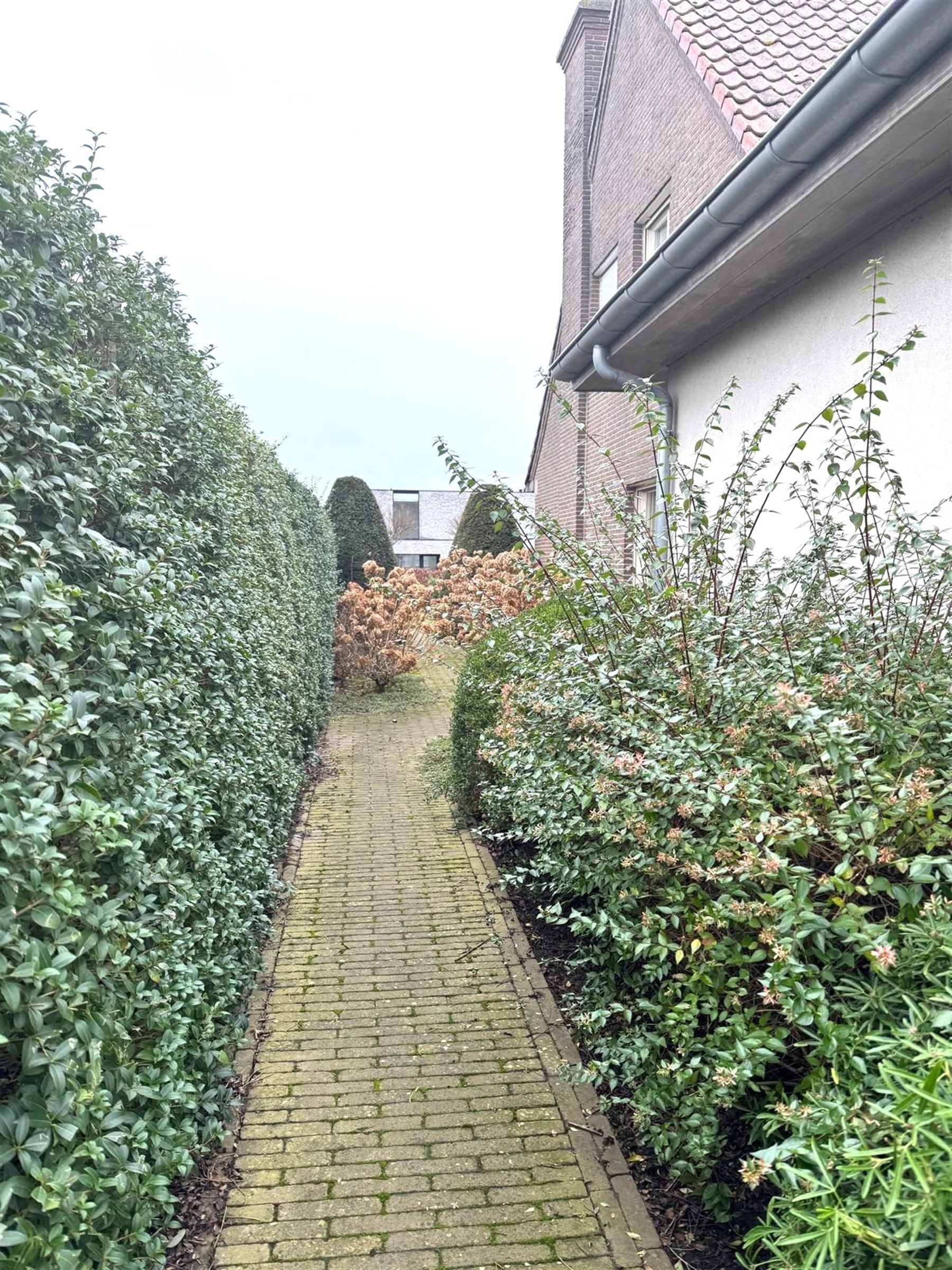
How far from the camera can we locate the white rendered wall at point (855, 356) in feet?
12.6

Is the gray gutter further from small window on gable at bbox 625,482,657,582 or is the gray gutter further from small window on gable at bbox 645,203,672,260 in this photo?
small window on gable at bbox 645,203,672,260

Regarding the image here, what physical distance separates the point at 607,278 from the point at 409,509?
29242mm

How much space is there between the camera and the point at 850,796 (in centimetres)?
199

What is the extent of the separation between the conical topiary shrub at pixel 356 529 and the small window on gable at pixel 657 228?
966cm

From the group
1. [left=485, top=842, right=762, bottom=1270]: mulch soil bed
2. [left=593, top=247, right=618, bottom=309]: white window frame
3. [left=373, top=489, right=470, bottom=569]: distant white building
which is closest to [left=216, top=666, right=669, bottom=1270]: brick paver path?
[left=485, top=842, right=762, bottom=1270]: mulch soil bed

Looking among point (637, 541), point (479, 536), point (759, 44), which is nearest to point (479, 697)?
point (637, 541)

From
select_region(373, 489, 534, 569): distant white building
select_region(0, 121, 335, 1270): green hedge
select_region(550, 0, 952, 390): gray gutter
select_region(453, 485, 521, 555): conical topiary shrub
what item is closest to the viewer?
select_region(0, 121, 335, 1270): green hedge

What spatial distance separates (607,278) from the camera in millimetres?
11812

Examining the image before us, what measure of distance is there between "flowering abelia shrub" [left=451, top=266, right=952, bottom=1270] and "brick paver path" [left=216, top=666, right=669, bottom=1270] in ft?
1.10

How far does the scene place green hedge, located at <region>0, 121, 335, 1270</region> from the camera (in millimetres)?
1593

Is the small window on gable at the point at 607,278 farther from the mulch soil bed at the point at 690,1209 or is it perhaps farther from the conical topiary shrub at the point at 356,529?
the mulch soil bed at the point at 690,1209

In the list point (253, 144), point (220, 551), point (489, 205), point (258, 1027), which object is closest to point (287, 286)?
point (253, 144)

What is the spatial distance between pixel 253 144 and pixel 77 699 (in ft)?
20.6

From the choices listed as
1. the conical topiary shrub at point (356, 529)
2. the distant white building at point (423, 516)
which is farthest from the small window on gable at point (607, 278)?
the distant white building at point (423, 516)
